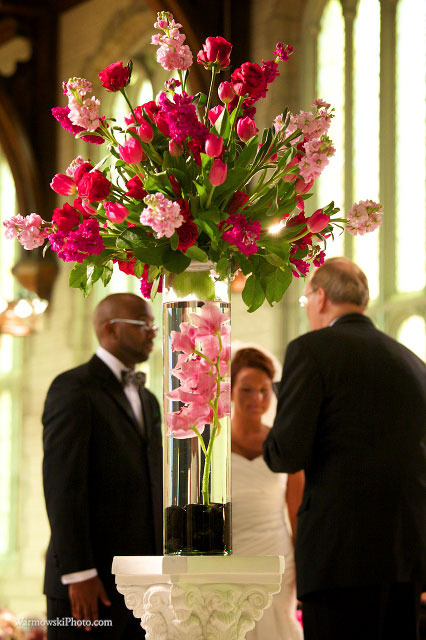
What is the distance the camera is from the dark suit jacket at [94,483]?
410 centimetres

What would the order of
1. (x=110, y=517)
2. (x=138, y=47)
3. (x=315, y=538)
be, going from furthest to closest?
(x=138, y=47)
(x=110, y=517)
(x=315, y=538)

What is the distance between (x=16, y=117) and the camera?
11.9 meters

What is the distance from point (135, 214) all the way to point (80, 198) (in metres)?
0.17

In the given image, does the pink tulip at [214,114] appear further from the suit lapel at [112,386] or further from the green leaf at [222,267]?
the suit lapel at [112,386]

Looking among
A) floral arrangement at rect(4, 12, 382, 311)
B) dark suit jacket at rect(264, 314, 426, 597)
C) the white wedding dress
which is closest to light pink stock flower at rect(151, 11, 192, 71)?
floral arrangement at rect(4, 12, 382, 311)

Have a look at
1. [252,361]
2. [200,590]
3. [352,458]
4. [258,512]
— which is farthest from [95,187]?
[258,512]

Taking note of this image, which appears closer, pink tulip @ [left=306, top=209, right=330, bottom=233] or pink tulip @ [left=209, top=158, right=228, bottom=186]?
pink tulip @ [left=209, top=158, right=228, bottom=186]

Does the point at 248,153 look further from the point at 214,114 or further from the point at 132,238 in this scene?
the point at 132,238

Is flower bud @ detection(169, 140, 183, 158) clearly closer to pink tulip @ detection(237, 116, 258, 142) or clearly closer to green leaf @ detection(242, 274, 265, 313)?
pink tulip @ detection(237, 116, 258, 142)

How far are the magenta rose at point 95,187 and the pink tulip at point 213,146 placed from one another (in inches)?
10.4

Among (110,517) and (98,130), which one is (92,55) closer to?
(110,517)

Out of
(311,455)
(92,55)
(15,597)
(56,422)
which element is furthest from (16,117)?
(311,455)

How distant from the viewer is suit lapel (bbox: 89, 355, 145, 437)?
173 inches

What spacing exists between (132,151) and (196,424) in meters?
0.67
